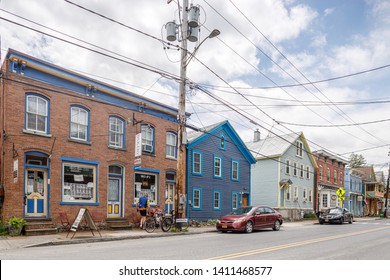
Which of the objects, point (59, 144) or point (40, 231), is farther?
point (59, 144)

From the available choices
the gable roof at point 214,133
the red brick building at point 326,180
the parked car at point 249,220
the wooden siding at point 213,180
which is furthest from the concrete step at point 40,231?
the red brick building at point 326,180

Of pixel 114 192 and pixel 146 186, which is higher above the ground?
pixel 146 186

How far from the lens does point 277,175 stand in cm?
3631

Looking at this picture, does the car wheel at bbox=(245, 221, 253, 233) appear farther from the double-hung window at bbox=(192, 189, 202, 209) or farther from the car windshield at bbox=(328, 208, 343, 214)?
the car windshield at bbox=(328, 208, 343, 214)

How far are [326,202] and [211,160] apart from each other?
2466 centimetres

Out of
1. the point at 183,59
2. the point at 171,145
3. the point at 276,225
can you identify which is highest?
the point at 183,59

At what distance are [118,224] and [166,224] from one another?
2615 millimetres

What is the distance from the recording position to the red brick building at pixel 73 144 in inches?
627

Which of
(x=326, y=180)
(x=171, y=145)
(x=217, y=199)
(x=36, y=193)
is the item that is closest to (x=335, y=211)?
(x=217, y=199)

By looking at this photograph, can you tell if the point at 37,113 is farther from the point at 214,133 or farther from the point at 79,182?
the point at 214,133

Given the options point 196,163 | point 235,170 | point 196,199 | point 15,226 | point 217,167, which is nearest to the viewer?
point 15,226

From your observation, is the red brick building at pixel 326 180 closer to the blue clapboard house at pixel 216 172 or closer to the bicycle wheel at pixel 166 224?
the blue clapboard house at pixel 216 172

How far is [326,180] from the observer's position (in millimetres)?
47281
